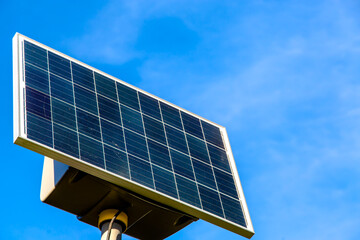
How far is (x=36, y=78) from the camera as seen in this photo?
1750cm

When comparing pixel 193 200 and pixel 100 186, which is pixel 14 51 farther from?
pixel 193 200

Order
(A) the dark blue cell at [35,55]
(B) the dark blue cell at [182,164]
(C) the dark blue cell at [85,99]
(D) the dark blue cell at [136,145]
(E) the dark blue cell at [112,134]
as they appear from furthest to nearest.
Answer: (B) the dark blue cell at [182,164]
(A) the dark blue cell at [35,55]
(C) the dark blue cell at [85,99]
(D) the dark blue cell at [136,145]
(E) the dark blue cell at [112,134]

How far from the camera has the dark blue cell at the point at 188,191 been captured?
17.7 m

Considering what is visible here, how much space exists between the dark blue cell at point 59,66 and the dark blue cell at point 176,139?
3469 millimetres

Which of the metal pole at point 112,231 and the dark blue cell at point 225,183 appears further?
→ the dark blue cell at point 225,183

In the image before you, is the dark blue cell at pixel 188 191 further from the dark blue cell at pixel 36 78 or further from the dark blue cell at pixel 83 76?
the dark blue cell at pixel 36 78

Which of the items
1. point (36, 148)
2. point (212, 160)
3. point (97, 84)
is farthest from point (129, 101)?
point (36, 148)

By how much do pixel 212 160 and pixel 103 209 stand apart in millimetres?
4063

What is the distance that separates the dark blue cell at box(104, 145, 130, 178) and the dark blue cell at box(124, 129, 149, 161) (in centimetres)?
53

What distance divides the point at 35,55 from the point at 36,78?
127 centimetres

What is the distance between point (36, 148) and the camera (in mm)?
15172

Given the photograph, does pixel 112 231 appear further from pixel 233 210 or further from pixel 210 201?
pixel 233 210

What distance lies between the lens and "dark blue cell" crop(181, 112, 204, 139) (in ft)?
69.1

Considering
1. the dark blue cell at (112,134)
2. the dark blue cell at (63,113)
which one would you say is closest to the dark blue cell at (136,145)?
the dark blue cell at (112,134)
